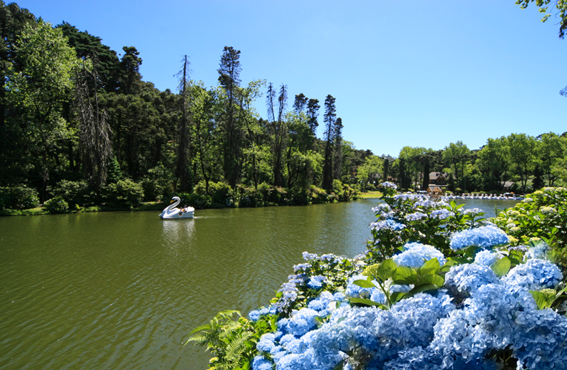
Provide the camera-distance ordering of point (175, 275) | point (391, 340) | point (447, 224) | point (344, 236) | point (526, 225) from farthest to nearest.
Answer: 1. point (344, 236)
2. point (175, 275)
3. point (526, 225)
4. point (447, 224)
5. point (391, 340)

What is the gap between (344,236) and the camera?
1356cm

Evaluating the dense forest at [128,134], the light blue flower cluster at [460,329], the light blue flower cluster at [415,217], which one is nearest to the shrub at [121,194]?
the dense forest at [128,134]

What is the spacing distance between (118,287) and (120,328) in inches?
85.0

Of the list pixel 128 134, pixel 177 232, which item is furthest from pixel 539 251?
pixel 128 134

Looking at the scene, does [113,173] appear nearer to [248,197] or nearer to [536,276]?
[248,197]

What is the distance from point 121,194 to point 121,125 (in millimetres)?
9600

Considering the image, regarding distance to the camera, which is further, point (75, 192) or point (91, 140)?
point (91, 140)

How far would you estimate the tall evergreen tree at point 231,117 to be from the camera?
95.3 ft

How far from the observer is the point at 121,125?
29.9m

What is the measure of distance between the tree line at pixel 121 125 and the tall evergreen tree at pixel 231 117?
9 centimetres

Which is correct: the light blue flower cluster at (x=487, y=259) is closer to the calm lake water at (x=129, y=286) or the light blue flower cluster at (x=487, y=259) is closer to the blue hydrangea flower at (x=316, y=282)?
the blue hydrangea flower at (x=316, y=282)

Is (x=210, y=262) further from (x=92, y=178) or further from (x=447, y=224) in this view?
(x=92, y=178)

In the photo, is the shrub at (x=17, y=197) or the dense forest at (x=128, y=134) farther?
the dense forest at (x=128, y=134)

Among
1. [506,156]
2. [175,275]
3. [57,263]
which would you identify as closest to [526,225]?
[175,275]
